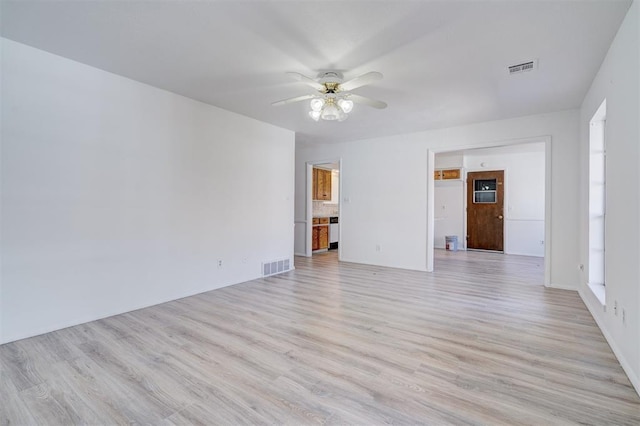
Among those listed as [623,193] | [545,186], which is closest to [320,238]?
[545,186]

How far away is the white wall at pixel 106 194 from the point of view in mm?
2695

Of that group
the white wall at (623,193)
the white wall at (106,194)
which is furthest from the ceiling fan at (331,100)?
the white wall at (623,193)

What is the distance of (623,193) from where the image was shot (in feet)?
7.37

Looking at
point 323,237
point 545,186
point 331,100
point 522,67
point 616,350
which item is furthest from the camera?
point 323,237

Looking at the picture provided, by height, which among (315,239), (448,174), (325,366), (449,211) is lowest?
(325,366)

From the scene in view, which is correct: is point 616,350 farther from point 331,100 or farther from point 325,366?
point 331,100

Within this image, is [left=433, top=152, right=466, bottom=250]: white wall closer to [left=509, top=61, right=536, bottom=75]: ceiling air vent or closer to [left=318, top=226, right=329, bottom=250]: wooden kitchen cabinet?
[left=318, top=226, right=329, bottom=250]: wooden kitchen cabinet

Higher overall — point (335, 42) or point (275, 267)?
point (335, 42)

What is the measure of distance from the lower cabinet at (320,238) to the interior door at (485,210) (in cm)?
399

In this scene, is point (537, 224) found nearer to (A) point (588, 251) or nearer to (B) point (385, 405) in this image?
(A) point (588, 251)

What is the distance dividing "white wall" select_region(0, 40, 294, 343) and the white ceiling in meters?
0.35

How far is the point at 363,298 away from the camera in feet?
12.9

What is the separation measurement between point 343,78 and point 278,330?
103 inches

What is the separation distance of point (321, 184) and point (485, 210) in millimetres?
4502
